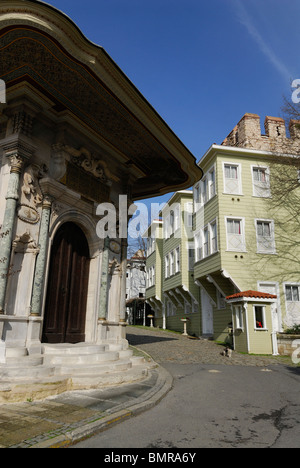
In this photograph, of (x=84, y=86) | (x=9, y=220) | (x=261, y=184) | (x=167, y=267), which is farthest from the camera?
(x=167, y=267)

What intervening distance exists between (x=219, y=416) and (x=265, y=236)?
640 inches

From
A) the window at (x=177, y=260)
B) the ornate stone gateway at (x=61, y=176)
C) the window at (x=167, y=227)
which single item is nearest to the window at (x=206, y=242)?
the window at (x=177, y=260)

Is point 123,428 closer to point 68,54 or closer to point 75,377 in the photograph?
point 75,377

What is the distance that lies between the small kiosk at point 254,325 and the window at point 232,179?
709cm

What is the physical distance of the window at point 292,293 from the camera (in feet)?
62.9

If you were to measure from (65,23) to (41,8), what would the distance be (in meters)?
0.44

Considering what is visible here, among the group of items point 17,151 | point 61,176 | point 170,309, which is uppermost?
point 17,151

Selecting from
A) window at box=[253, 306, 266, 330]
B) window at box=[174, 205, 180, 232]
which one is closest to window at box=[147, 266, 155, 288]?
window at box=[174, 205, 180, 232]

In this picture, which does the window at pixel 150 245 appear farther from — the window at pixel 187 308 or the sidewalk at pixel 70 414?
the sidewalk at pixel 70 414

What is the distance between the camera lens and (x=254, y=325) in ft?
47.9

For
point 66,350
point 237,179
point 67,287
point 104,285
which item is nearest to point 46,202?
point 67,287

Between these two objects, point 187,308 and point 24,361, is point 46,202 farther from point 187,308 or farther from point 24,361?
point 187,308

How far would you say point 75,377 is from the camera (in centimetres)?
623

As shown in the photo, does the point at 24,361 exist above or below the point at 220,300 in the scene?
below
